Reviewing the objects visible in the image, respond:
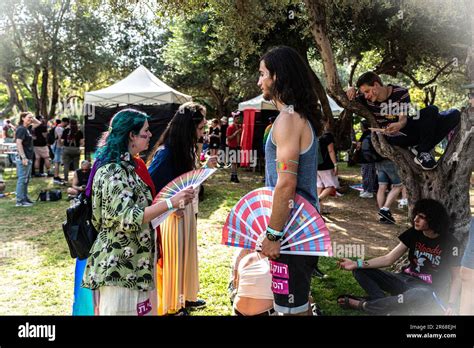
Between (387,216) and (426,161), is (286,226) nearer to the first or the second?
(426,161)

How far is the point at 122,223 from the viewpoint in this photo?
2639 mm

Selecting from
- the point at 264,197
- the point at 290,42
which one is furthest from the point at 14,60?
the point at 264,197

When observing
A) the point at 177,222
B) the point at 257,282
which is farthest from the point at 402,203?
the point at 257,282

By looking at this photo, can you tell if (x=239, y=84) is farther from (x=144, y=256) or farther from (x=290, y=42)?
(x=144, y=256)

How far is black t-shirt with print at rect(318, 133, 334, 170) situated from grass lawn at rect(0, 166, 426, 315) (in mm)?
1185

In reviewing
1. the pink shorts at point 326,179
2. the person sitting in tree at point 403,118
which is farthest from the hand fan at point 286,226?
the pink shorts at point 326,179

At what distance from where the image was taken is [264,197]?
8.95ft

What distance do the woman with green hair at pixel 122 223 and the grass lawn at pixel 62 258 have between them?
6.02 ft

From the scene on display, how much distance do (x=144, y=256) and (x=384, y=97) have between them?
3.47 m

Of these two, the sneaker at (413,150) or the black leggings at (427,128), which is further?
the sneaker at (413,150)

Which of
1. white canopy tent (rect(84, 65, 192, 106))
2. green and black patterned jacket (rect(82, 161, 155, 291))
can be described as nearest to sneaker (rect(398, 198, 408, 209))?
white canopy tent (rect(84, 65, 192, 106))

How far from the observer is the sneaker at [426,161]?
16.7 ft

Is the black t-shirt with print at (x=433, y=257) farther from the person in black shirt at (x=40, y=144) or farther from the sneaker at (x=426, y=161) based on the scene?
the person in black shirt at (x=40, y=144)
